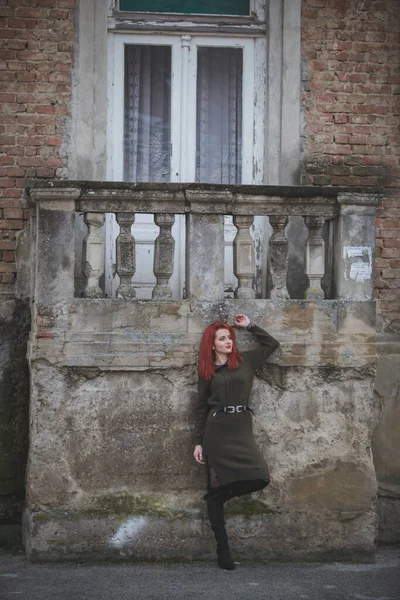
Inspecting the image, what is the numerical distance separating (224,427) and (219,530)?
0.73 m

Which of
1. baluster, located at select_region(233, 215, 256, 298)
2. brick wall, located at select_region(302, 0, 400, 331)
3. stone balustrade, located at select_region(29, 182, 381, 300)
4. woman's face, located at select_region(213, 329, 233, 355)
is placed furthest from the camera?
brick wall, located at select_region(302, 0, 400, 331)

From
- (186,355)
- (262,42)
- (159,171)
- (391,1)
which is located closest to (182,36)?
(262,42)

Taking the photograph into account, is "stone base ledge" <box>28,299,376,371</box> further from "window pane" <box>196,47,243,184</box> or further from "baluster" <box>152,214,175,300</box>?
"window pane" <box>196,47,243,184</box>

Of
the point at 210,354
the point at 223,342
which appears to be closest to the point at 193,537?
the point at 210,354

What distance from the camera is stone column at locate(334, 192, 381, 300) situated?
259 inches

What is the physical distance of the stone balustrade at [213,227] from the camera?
637 cm

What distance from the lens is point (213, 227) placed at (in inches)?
255

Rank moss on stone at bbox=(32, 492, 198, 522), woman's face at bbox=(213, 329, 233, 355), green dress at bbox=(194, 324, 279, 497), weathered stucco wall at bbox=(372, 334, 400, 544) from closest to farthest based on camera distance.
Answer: green dress at bbox=(194, 324, 279, 497), woman's face at bbox=(213, 329, 233, 355), moss on stone at bbox=(32, 492, 198, 522), weathered stucco wall at bbox=(372, 334, 400, 544)

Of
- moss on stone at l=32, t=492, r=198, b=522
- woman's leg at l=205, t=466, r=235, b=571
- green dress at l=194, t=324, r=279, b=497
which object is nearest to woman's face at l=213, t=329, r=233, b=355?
green dress at l=194, t=324, r=279, b=497

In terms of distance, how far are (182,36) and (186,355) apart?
2.97 metres

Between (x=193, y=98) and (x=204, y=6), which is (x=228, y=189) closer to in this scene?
(x=193, y=98)

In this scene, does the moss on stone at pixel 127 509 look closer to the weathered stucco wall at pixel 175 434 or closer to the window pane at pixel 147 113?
the weathered stucco wall at pixel 175 434

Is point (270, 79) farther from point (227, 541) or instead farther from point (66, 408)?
point (227, 541)

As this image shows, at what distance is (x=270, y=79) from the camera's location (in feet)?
24.2
